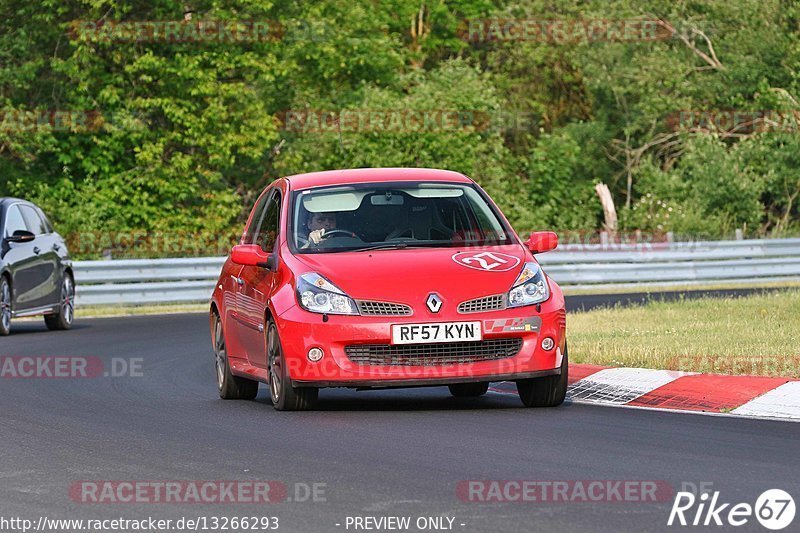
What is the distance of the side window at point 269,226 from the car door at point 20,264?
9.08 m

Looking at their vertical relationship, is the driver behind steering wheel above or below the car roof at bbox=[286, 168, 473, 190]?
below

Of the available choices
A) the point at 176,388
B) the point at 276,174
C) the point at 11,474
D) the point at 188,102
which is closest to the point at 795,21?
the point at 276,174

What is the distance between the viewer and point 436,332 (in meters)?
10.8

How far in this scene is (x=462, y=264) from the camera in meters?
11.2

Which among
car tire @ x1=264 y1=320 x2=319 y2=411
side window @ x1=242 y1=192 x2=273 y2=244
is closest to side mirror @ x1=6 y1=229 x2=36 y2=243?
side window @ x1=242 y1=192 x2=273 y2=244

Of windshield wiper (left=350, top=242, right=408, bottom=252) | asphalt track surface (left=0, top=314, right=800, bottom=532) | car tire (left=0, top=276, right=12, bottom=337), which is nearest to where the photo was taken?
asphalt track surface (left=0, top=314, right=800, bottom=532)

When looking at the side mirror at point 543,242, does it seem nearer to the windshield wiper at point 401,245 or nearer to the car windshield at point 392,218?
the car windshield at point 392,218

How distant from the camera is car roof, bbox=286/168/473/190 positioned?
1239 centimetres

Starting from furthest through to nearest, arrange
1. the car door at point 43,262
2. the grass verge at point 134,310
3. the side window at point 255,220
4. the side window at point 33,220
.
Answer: the grass verge at point 134,310
the side window at point 33,220
the car door at point 43,262
the side window at point 255,220

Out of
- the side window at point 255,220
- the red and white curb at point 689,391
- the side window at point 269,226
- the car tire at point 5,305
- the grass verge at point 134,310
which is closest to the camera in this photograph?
the red and white curb at point 689,391

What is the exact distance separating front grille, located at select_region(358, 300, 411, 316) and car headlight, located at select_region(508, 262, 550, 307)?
707 millimetres

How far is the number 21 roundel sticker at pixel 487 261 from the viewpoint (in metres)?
11.2

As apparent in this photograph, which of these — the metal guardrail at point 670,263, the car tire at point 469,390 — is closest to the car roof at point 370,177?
the car tire at point 469,390

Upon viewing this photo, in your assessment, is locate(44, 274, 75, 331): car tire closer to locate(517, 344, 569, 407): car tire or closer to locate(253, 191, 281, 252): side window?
locate(253, 191, 281, 252): side window
